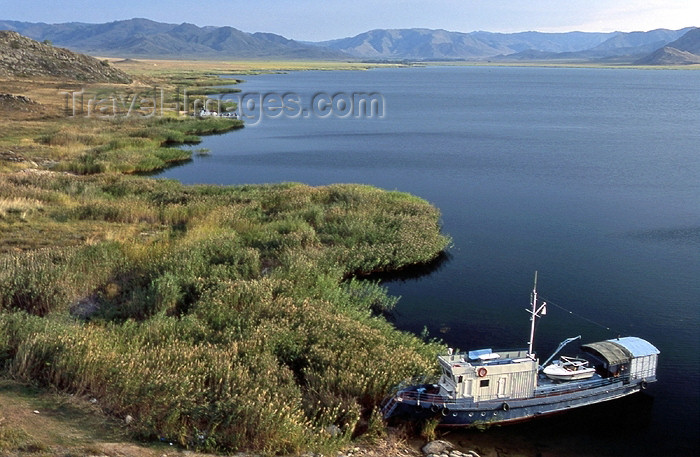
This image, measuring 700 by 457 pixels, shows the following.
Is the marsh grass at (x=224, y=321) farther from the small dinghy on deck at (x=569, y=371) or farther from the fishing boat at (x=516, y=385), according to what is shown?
the small dinghy on deck at (x=569, y=371)

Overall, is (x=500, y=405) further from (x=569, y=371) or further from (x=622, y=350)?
(x=622, y=350)

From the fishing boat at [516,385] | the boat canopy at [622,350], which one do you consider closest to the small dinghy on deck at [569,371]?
the fishing boat at [516,385]

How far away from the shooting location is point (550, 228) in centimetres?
3259

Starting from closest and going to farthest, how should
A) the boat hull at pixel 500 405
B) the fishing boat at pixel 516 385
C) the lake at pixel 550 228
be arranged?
the boat hull at pixel 500 405, the fishing boat at pixel 516 385, the lake at pixel 550 228

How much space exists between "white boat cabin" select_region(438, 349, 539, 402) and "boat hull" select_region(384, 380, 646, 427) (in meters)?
0.19

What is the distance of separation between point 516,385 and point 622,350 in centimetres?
351

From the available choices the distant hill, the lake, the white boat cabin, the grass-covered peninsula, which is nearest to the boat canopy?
the lake

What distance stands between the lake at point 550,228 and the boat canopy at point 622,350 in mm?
1307

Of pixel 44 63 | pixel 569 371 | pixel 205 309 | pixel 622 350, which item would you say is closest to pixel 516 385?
pixel 569 371

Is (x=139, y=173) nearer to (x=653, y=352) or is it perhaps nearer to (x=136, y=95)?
(x=653, y=352)

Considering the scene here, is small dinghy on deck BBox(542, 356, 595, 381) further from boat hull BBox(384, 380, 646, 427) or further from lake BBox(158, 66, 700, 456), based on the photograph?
lake BBox(158, 66, 700, 456)

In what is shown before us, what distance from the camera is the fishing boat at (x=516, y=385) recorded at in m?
14.9

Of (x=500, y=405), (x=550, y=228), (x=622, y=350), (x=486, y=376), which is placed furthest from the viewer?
(x=550, y=228)

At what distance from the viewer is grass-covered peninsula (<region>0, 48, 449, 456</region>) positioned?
41.5 ft
